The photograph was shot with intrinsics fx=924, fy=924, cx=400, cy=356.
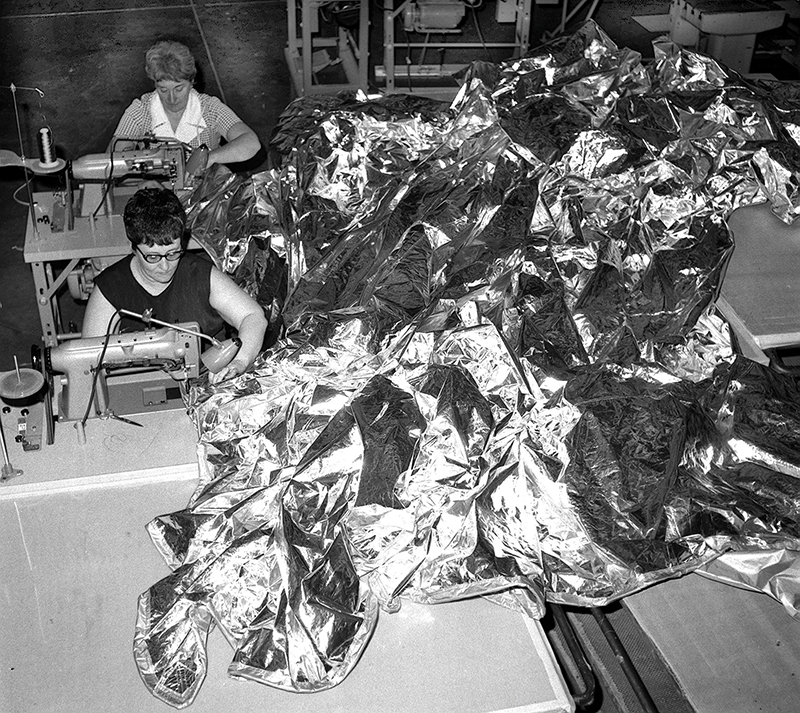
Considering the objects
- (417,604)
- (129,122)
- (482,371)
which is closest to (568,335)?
(482,371)

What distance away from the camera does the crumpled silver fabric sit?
63.1 inches

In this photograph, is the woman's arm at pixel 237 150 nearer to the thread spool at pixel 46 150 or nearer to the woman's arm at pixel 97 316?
the thread spool at pixel 46 150

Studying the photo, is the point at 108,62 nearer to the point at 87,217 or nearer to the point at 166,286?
the point at 87,217

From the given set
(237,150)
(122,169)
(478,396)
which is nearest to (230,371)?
(478,396)

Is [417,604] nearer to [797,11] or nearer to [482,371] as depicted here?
[482,371]

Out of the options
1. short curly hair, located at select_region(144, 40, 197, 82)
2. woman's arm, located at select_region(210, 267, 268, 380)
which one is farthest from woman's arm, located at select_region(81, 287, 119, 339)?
short curly hair, located at select_region(144, 40, 197, 82)

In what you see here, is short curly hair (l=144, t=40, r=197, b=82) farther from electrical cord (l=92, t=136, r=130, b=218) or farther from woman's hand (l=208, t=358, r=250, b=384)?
woman's hand (l=208, t=358, r=250, b=384)

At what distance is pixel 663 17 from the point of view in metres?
5.59

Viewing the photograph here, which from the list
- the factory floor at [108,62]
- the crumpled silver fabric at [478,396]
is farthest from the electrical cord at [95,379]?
the factory floor at [108,62]

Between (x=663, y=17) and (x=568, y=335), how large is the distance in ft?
14.0

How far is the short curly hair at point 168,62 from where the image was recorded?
3051 mm

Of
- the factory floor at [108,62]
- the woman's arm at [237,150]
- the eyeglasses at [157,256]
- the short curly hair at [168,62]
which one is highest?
the short curly hair at [168,62]

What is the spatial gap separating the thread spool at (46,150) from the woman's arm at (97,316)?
0.61m

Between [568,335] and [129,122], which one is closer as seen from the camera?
[568,335]
